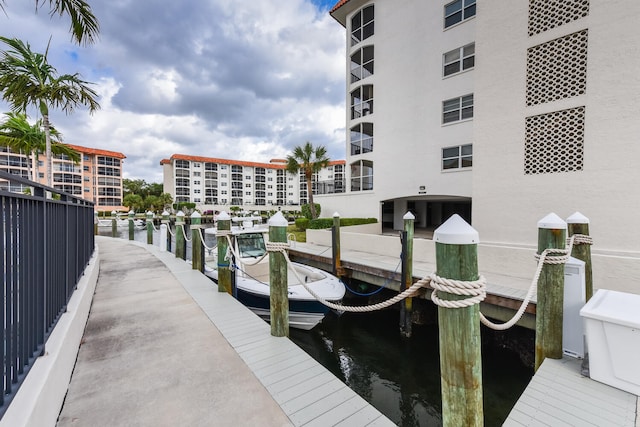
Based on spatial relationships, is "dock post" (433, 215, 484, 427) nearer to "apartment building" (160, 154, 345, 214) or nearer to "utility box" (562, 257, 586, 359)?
"utility box" (562, 257, 586, 359)

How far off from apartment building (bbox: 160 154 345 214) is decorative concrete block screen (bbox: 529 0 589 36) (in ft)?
149

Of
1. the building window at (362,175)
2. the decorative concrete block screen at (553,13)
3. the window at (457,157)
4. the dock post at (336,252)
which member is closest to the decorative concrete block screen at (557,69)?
the decorative concrete block screen at (553,13)

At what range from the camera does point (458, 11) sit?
48.6 feet

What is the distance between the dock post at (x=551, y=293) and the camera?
11.0ft

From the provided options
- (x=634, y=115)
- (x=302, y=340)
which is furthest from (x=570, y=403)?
(x=634, y=115)

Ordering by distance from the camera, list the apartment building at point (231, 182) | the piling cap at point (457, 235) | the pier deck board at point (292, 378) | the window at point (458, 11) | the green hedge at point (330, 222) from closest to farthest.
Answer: the piling cap at point (457, 235), the pier deck board at point (292, 378), the window at point (458, 11), the green hedge at point (330, 222), the apartment building at point (231, 182)

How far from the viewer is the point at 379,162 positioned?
718 inches

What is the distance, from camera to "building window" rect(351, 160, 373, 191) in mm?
19516

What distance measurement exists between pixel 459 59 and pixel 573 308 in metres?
15.3

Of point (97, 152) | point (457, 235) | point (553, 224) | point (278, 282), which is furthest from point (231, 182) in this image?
point (457, 235)

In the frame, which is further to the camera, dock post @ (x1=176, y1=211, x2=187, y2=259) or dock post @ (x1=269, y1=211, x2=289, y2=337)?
dock post @ (x1=176, y1=211, x2=187, y2=259)

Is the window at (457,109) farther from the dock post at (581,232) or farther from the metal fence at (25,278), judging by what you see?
the metal fence at (25,278)

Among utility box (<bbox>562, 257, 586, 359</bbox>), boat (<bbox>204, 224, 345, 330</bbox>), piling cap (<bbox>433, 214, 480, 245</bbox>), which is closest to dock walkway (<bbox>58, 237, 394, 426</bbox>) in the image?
piling cap (<bbox>433, 214, 480, 245</bbox>)

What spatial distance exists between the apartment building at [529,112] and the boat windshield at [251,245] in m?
8.01
